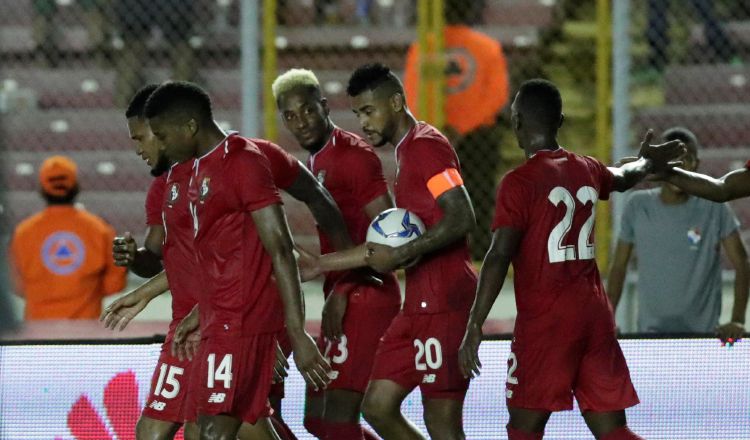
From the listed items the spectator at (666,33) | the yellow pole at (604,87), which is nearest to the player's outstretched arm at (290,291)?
the yellow pole at (604,87)

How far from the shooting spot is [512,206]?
212 inches

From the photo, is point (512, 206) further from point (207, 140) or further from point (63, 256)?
point (63, 256)

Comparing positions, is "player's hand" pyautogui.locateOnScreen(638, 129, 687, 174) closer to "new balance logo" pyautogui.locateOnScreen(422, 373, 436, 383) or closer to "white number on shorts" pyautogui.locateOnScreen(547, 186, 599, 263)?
A: "white number on shorts" pyautogui.locateOnScreen(547, 186, 599, 263)

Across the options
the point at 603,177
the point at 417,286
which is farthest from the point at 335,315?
the point at 603,177

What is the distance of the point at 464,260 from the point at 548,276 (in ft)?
1.94

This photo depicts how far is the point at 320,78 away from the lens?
1267 cm

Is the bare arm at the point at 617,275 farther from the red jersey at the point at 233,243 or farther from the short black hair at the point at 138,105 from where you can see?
the short black hair at the point at 138,105

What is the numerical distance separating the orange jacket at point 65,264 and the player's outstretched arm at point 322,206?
307 cm

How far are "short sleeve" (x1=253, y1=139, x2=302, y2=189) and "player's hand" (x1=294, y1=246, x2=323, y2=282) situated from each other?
373 mm

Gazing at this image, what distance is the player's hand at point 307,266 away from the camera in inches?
235

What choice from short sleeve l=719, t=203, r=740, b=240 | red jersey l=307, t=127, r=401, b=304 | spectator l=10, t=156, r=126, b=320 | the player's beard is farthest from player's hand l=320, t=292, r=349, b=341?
spectator l=10, t=156, r=126, b=320

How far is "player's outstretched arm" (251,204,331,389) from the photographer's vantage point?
503cm

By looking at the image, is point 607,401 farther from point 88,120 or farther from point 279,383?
point 88,120

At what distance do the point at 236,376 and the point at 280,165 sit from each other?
959mm
